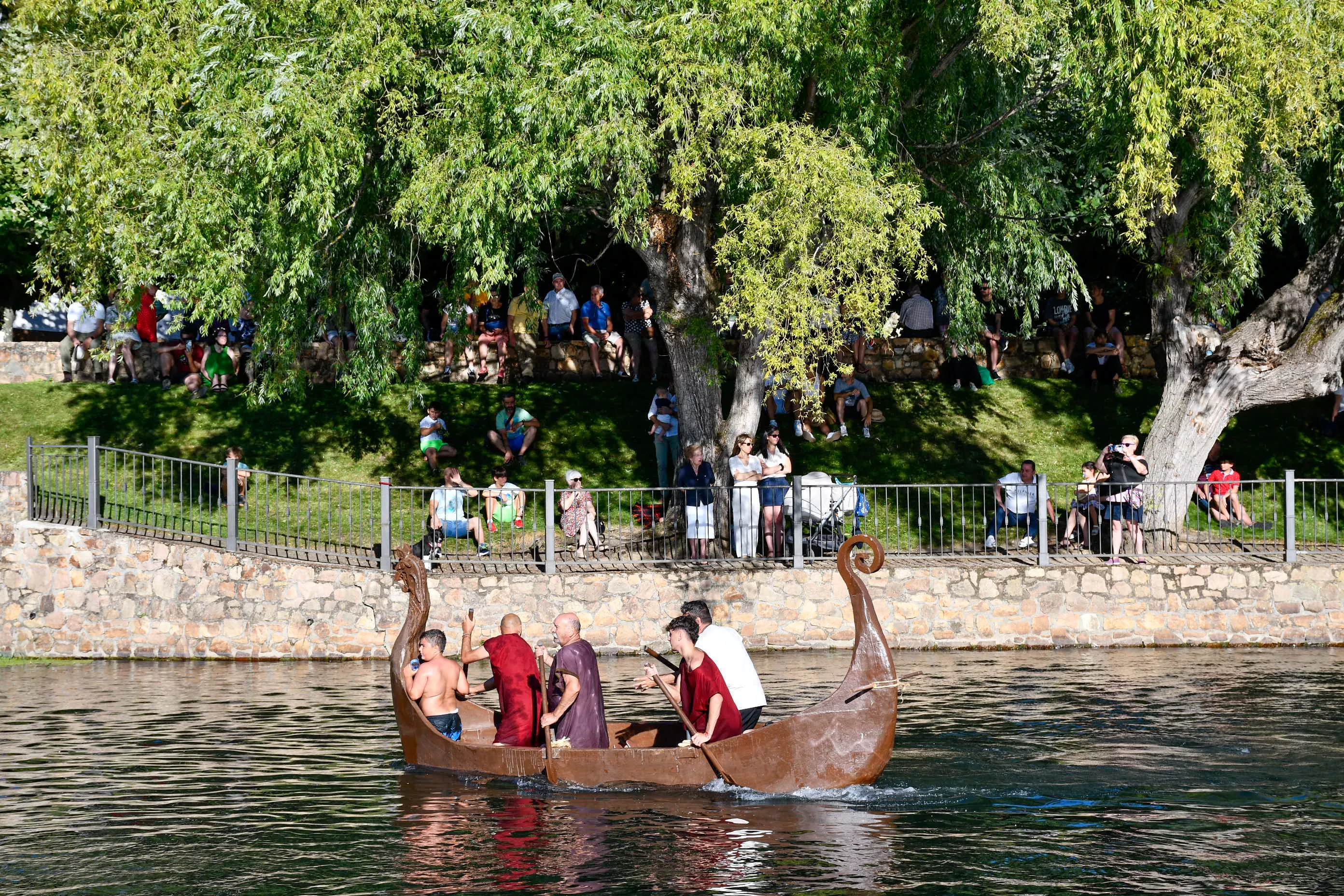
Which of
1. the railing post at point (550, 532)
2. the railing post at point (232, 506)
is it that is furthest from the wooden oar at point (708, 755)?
the railing post at point (232, 506)

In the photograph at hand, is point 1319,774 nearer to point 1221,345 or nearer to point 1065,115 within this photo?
point 1221,345

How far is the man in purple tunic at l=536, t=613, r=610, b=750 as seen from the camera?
13.3 meters

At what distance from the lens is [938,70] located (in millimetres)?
22094

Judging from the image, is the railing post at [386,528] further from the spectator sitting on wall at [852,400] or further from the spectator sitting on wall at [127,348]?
the spectator sitting on wall at [127,348]

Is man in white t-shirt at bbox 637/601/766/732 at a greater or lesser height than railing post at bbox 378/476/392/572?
lesser

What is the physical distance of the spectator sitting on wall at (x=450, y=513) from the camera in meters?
22.4

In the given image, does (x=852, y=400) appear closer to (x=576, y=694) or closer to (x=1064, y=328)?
(x=1064, y=328)

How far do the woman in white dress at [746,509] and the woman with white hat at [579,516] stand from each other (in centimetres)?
180

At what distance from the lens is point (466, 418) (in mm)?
27672

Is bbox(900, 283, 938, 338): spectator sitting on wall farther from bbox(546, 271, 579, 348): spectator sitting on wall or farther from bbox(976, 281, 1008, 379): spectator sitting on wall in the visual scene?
bbox(546, 271, 579, 348): spectator sitting on wall

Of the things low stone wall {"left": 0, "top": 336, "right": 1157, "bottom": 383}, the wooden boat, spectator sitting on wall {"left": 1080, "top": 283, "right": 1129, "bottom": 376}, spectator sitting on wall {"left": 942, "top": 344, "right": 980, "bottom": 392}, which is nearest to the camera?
the wooden boat

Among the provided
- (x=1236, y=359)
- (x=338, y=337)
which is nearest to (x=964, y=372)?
(x=1236, y=359)

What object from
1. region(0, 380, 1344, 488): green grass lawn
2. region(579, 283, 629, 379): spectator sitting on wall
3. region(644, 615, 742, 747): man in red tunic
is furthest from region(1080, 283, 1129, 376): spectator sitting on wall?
region(644, 615, 742, 747): man in red tunic

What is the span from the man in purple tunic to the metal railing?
304 inches
